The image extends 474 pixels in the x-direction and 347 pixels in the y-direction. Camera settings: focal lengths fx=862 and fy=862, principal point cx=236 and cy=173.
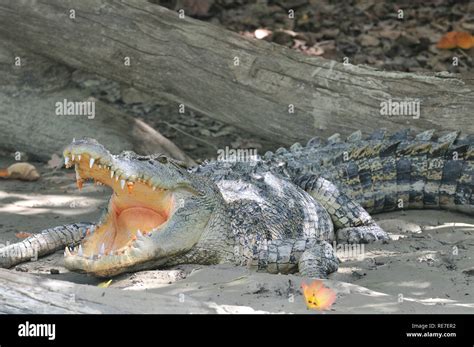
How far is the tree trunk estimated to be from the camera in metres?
7.68

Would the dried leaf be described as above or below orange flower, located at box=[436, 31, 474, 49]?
below

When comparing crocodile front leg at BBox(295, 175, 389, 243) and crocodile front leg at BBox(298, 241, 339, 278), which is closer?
crocodile front leg at BBox(298, 241, 339, 278)

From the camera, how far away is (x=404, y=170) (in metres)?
7.31

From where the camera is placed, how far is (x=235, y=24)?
10.8m

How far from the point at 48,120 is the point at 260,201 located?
10.2 ft

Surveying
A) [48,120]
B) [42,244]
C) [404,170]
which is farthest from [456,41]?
[42,244]

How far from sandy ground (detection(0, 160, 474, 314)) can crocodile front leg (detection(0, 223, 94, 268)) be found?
2.8 inches
